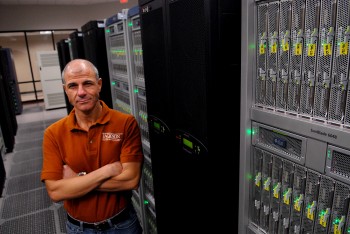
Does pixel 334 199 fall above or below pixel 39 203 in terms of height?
above

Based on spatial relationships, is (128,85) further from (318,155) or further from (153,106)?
(318,155)

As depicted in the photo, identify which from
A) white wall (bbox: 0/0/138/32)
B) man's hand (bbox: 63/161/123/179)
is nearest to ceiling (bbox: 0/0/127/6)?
white wall (bbox: 0/0/138/32)

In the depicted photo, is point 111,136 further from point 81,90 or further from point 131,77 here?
point 131,77

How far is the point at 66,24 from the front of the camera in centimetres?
948

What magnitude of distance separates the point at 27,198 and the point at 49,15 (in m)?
7.68

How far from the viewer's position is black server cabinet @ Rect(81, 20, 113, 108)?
2.35 meters

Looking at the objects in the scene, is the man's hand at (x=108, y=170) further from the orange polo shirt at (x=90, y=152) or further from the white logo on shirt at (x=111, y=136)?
the white logo on shirt at (x=111, y=136)

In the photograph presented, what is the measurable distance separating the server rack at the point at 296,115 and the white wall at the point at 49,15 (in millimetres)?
9874

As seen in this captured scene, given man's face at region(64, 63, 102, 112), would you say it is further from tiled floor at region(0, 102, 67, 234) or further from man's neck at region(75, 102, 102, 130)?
tiled floor at region(0, 102, 67, 234)

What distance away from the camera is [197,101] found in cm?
107

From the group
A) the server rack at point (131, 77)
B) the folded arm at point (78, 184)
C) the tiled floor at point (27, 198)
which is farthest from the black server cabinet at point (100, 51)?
the tiled floor at point (27, 198)

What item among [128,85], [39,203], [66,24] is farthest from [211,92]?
[66,24]

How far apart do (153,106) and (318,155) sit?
0.94 meters

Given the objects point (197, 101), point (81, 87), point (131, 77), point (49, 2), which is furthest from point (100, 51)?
point (49, 2)
